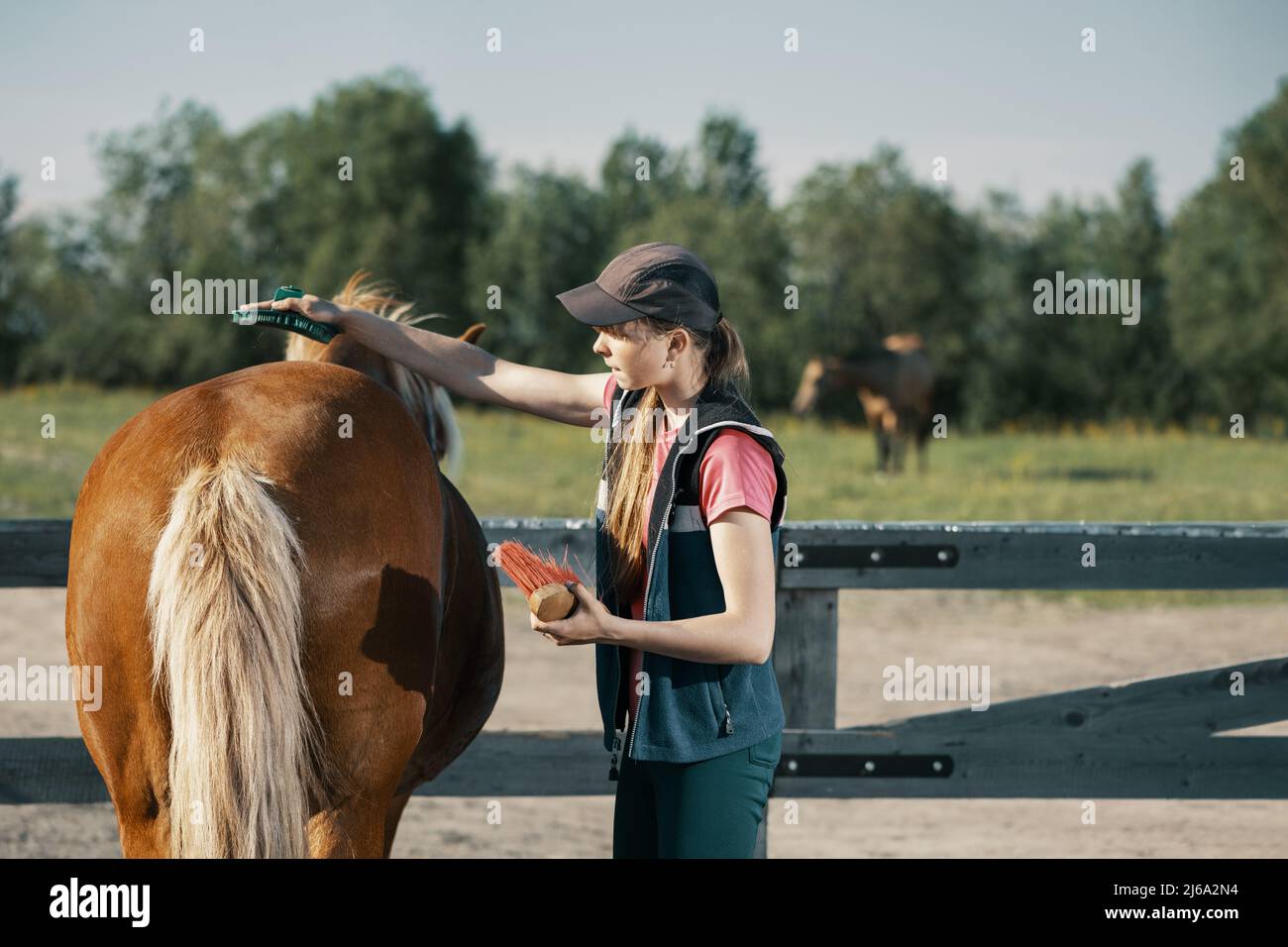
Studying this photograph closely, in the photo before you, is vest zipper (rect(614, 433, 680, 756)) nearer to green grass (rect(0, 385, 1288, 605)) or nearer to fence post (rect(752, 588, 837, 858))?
fence post (rect(752, 588, 837, 858))

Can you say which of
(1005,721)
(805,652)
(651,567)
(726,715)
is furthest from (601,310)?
(1005,721)

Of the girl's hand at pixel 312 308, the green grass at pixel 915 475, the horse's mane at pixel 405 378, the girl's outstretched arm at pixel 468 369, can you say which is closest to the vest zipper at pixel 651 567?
the girl's outstretched arm at pixel 468 369

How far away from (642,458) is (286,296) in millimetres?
1023

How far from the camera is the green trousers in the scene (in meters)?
2.17

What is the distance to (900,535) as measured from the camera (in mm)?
3746

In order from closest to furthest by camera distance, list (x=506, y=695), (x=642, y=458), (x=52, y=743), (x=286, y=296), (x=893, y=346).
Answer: (x=642, y=458) → (x=286, y=296) → (x=52, y=743) → (x=506, y=695) → (x=893, y=346)

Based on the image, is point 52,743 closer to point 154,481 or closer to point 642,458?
point 154,481

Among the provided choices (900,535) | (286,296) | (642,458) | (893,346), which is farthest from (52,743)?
(893,346)

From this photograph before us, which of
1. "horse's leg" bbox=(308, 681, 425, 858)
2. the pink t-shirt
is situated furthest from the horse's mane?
the pink t-shirt

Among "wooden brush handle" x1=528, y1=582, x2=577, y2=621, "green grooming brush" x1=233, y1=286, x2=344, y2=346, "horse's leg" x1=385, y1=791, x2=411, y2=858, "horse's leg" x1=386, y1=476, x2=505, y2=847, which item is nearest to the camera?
"wooden brush handle" x1=528, y1=582, x2=577, y2=621

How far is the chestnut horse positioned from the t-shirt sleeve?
660 mm

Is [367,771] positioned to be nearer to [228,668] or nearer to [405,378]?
[228,668]

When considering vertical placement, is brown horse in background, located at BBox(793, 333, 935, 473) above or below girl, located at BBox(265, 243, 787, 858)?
above

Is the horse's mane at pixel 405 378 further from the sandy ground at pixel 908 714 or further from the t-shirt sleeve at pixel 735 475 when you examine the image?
the sandy ground at pixel 908 714
